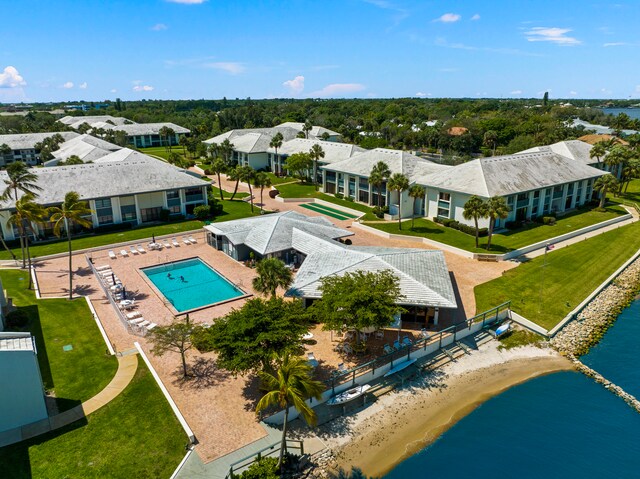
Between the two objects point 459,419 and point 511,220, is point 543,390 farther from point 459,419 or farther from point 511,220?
point 511,220

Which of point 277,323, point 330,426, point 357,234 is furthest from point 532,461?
point 357,234

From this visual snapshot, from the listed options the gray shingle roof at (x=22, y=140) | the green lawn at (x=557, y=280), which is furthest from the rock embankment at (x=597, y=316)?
the gray shingle roof at (x=22, y=140)

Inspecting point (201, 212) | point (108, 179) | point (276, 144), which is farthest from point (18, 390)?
point (276, 144)

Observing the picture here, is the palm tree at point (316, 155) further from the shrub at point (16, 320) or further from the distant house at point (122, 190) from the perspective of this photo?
the shrub at point (16, 320)

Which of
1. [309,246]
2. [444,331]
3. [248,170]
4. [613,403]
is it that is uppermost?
[248,170]

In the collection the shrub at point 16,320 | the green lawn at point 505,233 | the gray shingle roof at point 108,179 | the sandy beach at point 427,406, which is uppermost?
the gray shingle roof at point 108,179

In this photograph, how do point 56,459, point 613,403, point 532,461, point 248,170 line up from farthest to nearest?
point 248,170
point 613,403
point 532,461
point 56,459

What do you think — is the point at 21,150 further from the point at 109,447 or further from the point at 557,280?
the point at 557,280
